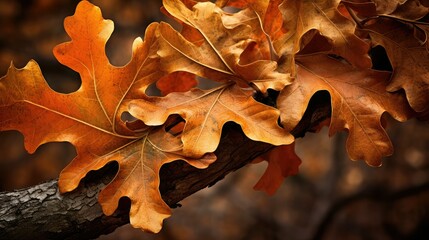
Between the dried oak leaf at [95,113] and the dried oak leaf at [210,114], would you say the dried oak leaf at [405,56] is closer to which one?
the dried oak leaf at [210,114]

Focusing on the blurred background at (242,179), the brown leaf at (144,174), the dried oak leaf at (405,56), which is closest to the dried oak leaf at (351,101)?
the dried oak leaf at (405,56)

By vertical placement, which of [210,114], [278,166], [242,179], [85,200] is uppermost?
[210,114]

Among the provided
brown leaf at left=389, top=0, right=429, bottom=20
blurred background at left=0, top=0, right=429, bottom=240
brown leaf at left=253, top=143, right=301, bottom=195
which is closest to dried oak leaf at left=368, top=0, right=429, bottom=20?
brown leaf at left=389, top=0, right=429, bottom=20

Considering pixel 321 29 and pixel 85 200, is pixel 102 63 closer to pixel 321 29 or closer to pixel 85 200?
pixel 85 200

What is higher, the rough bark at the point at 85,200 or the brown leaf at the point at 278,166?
the rough bark at the point at 85,200

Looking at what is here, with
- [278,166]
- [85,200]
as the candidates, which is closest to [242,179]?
[278,166]
